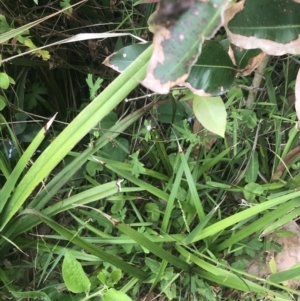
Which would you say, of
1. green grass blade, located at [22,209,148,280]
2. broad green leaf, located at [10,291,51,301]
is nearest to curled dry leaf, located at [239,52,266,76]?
green grass blade, located at [22,209,148,280]

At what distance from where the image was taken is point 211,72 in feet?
2.13

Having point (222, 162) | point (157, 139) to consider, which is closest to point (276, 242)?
point (222, 162)

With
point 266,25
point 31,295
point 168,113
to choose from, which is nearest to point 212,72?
point 266,25

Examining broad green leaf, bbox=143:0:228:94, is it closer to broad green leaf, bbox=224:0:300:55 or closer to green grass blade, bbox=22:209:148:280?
broad green leaf, bbox=224:0:300:55

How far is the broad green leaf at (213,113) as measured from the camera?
701 millimetres

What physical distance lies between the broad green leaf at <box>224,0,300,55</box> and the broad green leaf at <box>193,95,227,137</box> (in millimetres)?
142

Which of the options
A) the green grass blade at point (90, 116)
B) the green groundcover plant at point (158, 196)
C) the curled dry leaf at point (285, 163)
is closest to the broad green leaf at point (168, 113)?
the green groundcover plant at point (158, 196)

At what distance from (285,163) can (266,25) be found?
1.43ft

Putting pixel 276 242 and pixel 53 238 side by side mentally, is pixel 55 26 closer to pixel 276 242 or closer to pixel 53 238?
pixel 53 238

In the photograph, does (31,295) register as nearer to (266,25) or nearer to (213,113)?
(213,113)

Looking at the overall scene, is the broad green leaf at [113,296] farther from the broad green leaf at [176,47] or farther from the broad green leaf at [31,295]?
the broad green leaf at [176,47]

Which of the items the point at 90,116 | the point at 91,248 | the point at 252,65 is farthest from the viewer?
the point at 91,248

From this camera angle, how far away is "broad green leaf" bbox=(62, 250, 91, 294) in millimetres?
732

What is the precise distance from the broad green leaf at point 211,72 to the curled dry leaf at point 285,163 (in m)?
0.33
